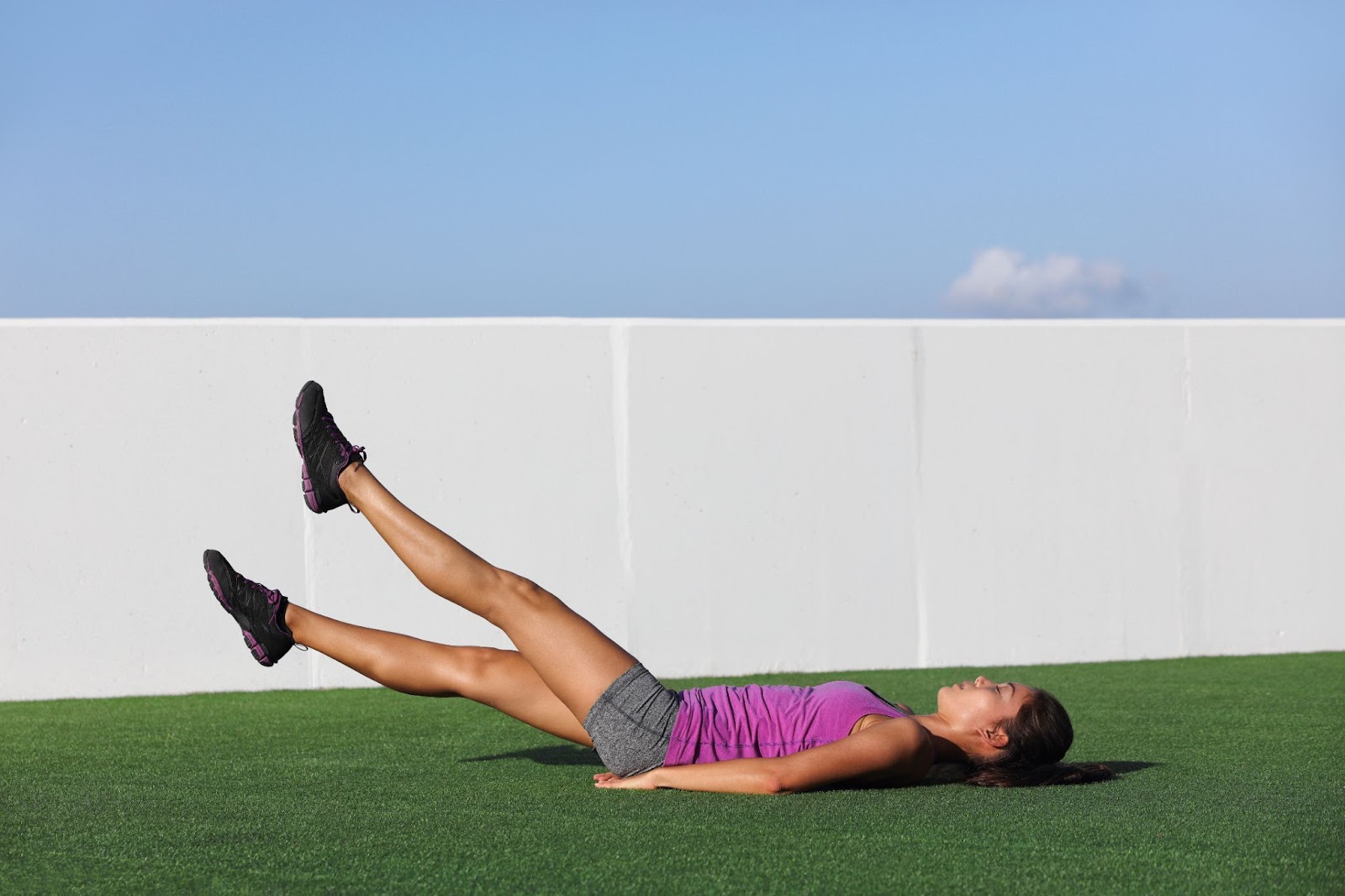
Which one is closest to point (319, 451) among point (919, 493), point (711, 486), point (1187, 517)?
point (711, 486)

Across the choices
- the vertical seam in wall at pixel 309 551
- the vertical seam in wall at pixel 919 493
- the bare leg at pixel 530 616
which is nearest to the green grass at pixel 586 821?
the bare leg at pixel 530 616

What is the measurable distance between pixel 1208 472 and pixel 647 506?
3098 mm

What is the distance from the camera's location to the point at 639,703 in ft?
9.89

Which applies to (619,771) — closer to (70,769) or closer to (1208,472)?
(70,769)

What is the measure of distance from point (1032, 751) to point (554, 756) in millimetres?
1412

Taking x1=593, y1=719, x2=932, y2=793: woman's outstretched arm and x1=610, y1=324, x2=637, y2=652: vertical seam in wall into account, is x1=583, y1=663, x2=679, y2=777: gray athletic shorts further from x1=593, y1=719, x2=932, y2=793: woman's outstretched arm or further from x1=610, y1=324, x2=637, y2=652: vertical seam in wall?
x1=610, y1=324, x2=637, y2=652: vertical seam in wall

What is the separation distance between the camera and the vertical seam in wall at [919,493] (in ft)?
22.7

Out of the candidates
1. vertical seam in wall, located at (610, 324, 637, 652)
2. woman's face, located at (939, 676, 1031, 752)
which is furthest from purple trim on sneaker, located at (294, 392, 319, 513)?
vertical seam in wall, located at (610, 324, 637, 652)

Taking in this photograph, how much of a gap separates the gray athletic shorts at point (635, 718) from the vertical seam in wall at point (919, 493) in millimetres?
4067

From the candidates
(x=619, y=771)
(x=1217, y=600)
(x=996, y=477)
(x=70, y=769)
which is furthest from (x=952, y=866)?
(x=1217, y=600)

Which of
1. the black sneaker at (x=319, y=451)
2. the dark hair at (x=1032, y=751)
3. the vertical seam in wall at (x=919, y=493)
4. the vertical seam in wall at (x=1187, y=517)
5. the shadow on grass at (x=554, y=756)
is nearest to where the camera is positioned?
the dark hair at (x=1032, y=751)

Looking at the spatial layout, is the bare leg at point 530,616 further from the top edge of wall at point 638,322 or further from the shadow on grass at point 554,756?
the top edge of wall at point 638,322

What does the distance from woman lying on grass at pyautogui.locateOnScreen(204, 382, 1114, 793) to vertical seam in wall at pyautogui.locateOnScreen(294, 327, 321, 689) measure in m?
3.06

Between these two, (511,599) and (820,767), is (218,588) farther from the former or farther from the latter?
(820,767)
